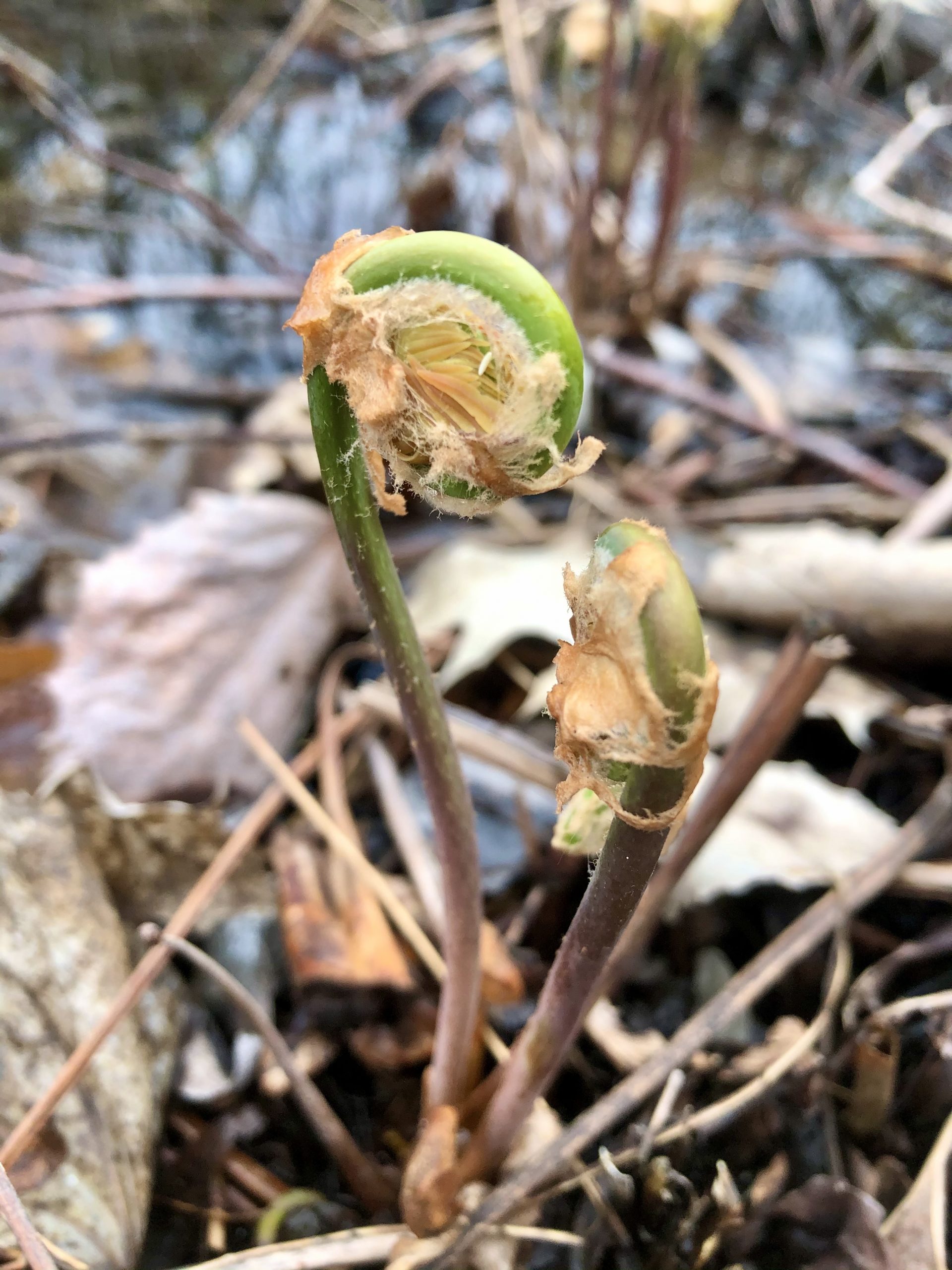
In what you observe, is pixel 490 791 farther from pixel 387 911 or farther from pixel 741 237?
pixel 741 237

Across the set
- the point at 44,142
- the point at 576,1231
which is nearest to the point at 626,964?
the point at 576,1231

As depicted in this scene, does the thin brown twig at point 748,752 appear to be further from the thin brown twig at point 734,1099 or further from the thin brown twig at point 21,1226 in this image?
the thin brown twig at point 21,1226

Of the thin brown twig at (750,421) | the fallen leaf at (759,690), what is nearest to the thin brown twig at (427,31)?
the thin brown twig at (750,421)

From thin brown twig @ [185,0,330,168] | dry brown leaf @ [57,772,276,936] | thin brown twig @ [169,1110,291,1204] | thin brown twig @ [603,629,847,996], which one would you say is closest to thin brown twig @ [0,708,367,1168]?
dry brown leaf @ [57,772,276,936]

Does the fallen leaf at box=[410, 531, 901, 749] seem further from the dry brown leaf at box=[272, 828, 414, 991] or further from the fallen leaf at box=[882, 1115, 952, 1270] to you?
the fallen leaf at box=[882, 1115, 952, 1270]

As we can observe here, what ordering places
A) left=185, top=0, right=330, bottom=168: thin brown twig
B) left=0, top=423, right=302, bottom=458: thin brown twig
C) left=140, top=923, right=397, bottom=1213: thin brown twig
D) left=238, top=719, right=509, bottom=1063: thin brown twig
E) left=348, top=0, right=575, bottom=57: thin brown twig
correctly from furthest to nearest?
left=348, top=0, right=575, bottom=57: thin brown twig, left=185, top=0, right=330, bottom=168: thin brown twig, left=0, top=423, right=302, bottom=458: thin brown twig, left=238, top=719, right=509, bottom=1063: thin brown twig, left=140, top=923, right=397, bottom=1213: thin brown twig
